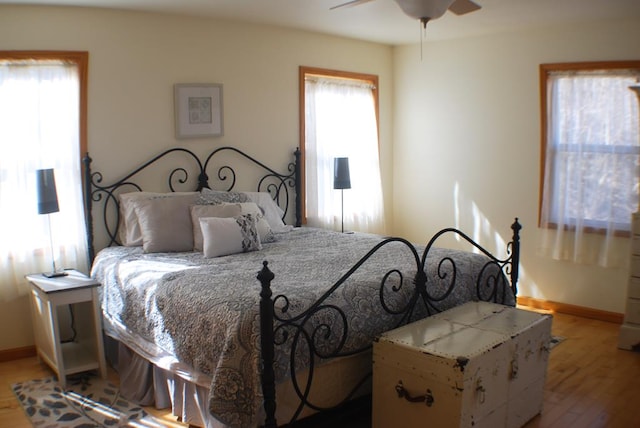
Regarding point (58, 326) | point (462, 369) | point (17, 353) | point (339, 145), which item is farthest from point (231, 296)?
point (339, 145)

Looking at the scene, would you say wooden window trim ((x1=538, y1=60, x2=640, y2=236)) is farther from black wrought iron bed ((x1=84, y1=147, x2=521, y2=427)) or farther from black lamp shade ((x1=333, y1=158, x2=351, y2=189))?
black lamp shade ((x1=333, y1=158, x2=351, y2=189))

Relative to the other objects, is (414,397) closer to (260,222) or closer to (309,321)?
(309,321)

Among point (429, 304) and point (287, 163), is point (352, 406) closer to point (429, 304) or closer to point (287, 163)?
point (429, 304)

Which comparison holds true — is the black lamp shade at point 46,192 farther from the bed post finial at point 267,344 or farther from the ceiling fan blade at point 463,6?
the ceiling fan blade at point 463,6

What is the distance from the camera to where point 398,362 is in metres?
2.60

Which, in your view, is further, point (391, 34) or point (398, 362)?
point (391, 34)

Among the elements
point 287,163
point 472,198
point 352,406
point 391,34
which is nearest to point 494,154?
point 472,198

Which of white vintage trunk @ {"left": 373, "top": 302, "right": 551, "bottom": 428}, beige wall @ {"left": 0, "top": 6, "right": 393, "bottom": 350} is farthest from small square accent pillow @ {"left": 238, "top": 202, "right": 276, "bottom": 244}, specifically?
white vintage trunk @ {"left": 373, "top": 302, "right": 551, "bottom": 428}

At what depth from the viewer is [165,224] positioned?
4.00m

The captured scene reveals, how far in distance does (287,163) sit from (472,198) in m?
1.81

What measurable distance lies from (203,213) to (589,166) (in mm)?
3105

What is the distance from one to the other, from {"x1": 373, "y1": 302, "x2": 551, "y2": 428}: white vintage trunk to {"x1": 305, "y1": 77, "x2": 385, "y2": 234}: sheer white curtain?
2.64 meters

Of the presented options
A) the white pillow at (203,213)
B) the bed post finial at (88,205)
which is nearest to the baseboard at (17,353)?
the bed post finial at (88,205)

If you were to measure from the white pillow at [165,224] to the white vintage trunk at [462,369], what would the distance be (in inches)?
72.1
